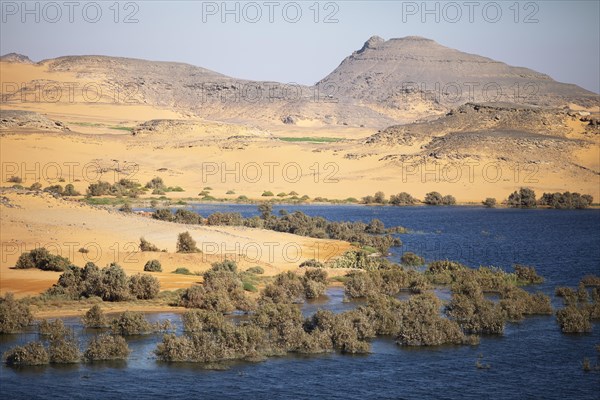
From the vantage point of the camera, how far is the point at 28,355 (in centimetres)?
2095

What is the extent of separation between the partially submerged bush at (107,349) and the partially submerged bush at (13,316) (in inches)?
127

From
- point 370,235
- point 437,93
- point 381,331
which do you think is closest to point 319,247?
point 370,235

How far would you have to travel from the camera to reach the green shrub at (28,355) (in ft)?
68.7

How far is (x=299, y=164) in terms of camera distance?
82000mm

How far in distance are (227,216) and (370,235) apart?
7606mm

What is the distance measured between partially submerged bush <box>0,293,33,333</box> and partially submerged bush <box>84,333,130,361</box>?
3.22m

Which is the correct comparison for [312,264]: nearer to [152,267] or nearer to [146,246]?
[152,267]

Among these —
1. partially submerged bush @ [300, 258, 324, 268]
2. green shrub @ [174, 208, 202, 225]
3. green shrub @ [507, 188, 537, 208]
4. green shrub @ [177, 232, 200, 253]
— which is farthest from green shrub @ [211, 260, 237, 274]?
green shrub @ [507, 188, 537, 208]

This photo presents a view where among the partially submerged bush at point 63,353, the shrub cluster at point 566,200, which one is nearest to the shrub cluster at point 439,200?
the shrub cluster at point 566,200

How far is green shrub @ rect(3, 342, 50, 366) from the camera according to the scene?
20953 millimetres

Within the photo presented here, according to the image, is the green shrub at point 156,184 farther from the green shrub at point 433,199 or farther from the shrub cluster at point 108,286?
the shrub cluster at point 108,286

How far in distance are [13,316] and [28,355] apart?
328 centimetres

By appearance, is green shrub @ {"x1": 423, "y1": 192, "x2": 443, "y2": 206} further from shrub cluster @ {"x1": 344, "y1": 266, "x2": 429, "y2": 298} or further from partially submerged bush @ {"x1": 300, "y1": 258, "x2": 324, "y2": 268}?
shrub cluster @ {"x1": 344, "y1": 266, "x2": 429, "y2": 298}

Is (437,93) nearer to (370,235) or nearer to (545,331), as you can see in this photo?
(370,235)
